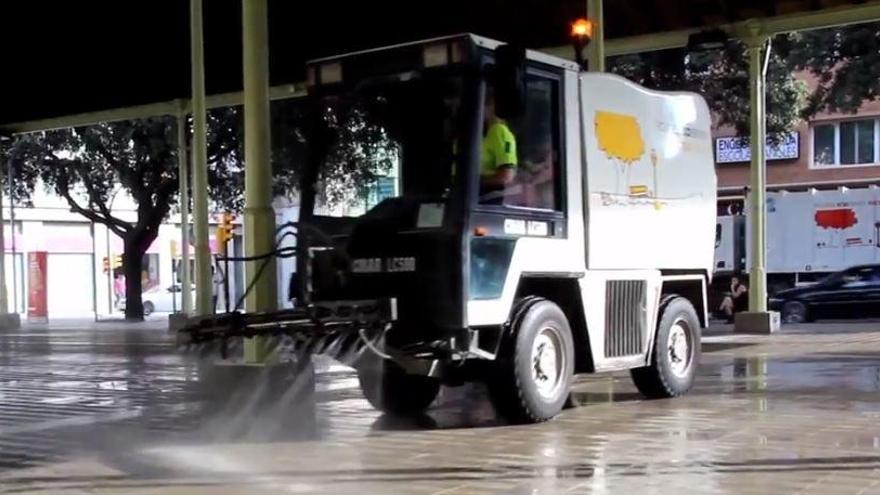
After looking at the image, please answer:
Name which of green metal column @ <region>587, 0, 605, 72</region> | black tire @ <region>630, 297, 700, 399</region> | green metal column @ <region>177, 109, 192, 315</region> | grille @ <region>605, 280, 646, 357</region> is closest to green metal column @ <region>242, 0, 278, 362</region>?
grille @ <region>605, 280, 646, 357</region>

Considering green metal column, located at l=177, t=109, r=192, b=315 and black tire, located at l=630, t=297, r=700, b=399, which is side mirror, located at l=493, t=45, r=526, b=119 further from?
green metal column, located at l=177, t=109, r=192, b=315

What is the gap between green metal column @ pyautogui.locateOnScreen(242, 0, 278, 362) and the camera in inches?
427

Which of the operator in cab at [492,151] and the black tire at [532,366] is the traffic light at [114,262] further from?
the operator in cab at [492,151]

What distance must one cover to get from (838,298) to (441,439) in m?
19.3

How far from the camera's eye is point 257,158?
11.4m

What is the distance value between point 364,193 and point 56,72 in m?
15.8

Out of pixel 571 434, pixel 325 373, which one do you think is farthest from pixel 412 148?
pixel 325 373

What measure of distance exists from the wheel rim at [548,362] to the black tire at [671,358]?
61.5 inches

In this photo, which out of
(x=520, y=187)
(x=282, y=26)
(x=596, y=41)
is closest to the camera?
(x=520, y=187)

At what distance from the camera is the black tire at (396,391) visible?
10086 millimetres

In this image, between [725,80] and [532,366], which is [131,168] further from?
[532,366]

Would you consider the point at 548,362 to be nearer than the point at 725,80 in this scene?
Yes

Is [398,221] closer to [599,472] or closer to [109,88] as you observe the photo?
[599,472]

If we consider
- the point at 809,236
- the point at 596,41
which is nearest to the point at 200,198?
the point at 596,41
